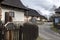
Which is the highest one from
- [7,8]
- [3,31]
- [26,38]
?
[7,8]

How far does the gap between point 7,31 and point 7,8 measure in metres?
17.6

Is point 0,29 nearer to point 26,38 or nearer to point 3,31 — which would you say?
point 3,31

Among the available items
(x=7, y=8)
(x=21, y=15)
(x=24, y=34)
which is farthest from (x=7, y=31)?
(x=21, y=15)

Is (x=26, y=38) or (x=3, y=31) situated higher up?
(x=3, y=31)

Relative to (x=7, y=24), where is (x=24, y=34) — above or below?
below

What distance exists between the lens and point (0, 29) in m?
7.34

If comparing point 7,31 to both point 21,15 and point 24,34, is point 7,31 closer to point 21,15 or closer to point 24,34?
point 24,34

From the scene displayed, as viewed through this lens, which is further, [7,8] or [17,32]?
[7,8]

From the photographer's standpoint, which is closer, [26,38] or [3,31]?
[3,31]

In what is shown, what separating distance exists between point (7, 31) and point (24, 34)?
4737mm

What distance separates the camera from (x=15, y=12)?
92.5ft

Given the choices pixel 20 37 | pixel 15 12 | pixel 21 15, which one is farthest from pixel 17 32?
pixel 21 15

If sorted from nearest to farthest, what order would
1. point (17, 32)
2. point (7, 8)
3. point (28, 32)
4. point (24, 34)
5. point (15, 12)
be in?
point (17, 32)
point (24, 34)
point (28, 32)
point (7, 8)
point (15, 12)

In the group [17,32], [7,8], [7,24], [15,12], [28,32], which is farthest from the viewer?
[15,12]
